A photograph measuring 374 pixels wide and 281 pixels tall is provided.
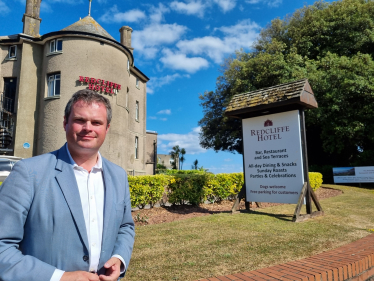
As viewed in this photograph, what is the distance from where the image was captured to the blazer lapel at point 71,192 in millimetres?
1783

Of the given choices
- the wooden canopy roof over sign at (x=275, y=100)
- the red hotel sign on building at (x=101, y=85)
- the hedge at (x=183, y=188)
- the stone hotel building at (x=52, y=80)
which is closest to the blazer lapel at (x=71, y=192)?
the wooden canopy roof over sign at (x=275, y=100)

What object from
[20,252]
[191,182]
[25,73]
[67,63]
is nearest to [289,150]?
[191,182]

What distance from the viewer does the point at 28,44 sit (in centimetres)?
2048

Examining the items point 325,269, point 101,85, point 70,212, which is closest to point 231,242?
point 325,269

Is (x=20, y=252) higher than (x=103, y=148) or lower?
lower

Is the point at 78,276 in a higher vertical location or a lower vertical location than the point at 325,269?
higher

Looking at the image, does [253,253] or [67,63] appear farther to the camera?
[67,63]

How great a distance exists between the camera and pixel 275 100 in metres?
8.23

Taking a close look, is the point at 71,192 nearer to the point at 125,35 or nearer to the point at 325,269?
the point at 325,269

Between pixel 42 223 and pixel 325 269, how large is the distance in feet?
11.9

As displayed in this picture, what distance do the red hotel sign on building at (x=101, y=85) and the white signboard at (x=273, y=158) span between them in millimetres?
13427

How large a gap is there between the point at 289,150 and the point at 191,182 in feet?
12.5

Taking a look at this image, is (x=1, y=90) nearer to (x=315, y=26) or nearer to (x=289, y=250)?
(x=289, y=250)

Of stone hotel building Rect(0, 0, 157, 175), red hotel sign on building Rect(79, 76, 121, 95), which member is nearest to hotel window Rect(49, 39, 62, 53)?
stone hotel building Rect(0, 0, 157, 175)
